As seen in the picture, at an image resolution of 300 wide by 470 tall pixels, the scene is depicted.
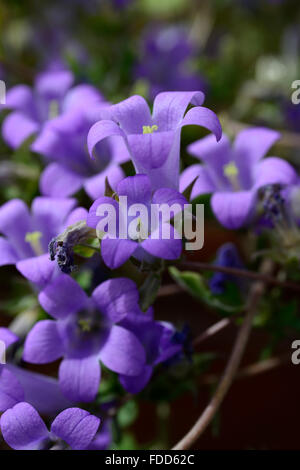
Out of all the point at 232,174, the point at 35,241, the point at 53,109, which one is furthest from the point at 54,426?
the point at 53,109

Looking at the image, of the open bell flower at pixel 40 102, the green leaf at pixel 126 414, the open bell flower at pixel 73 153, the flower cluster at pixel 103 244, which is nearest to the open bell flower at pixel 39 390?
the flower cluster at pixel 103 244

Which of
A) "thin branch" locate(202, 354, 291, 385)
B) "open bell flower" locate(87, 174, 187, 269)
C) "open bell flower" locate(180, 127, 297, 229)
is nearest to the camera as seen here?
"open bell flower" locate(87, 174, 187, 269)

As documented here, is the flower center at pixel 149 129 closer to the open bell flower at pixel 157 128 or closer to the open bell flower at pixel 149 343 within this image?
the open bell flower at pixel 157 128

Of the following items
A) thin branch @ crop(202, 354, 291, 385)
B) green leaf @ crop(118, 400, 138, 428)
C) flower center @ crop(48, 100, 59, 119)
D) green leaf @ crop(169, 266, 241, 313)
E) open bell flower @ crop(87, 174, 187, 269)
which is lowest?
green leaf @ crop(118, 400, 138, 428)

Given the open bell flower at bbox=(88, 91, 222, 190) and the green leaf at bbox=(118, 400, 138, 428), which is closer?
the open bell flower at bbox=(88, 91, 222, 190)

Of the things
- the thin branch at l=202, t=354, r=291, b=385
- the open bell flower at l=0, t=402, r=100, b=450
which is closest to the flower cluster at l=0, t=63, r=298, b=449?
the open bell flower at l=0, t=402, r=100, b=450

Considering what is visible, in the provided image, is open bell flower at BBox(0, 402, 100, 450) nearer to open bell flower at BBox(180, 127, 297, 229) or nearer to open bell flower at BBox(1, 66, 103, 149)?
open bell flower at BBox(180, 127, 297, 229)
